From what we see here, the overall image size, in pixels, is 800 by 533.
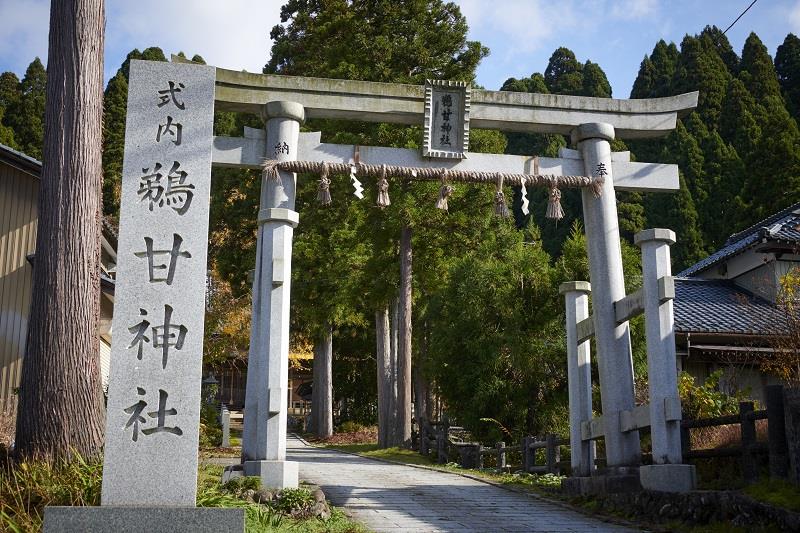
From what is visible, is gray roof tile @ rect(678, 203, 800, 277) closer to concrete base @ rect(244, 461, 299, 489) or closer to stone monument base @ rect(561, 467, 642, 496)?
stone monument base @ rect(561, 467, 642, 496)

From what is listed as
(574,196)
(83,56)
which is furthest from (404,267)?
(574,196)

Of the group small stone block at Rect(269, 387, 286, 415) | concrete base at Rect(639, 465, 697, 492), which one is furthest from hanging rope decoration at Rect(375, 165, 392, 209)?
concrete base at Rect(639, 465, 697, 492)

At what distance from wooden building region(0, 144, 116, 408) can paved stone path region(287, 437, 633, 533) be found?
698 cm

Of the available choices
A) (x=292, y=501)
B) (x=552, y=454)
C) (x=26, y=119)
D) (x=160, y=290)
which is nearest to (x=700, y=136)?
(x=552, y=454)

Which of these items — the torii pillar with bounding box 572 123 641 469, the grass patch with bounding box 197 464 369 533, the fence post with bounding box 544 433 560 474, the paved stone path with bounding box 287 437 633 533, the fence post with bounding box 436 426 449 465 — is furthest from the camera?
the fence post with bounding box 436 426 449 465

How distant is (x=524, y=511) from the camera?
32.8ft

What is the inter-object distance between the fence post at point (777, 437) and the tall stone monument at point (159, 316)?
18.7ft

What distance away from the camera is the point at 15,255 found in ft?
54.4

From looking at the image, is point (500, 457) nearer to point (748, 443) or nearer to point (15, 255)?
point (748, 443)

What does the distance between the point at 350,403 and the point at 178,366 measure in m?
29.5

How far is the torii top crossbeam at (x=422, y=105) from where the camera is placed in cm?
1084

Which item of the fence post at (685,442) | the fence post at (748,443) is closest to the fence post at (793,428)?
the fence post at (748,443)

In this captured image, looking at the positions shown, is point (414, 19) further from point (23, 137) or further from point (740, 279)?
point (23, 137)

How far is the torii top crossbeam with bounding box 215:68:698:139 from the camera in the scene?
1084 cm
